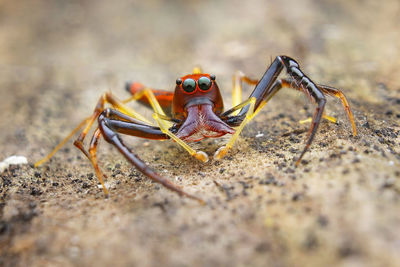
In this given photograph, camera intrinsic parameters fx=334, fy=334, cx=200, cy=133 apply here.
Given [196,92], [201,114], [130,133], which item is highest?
[196,92]

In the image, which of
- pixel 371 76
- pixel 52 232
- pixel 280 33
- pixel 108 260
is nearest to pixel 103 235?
pixel 108 260

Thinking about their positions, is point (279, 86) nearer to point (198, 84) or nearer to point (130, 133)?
point (198, 84)

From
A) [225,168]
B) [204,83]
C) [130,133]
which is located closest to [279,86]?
[204,83]

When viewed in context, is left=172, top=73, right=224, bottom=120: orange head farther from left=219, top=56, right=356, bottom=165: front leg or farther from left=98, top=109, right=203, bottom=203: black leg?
left=98, top=109, right=203, bottom=203: black leg

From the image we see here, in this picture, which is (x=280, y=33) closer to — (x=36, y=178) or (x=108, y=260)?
(x=36, y=178)

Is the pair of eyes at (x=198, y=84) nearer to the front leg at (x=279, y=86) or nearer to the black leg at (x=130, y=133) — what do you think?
the front leg at (x=279, y=86)
